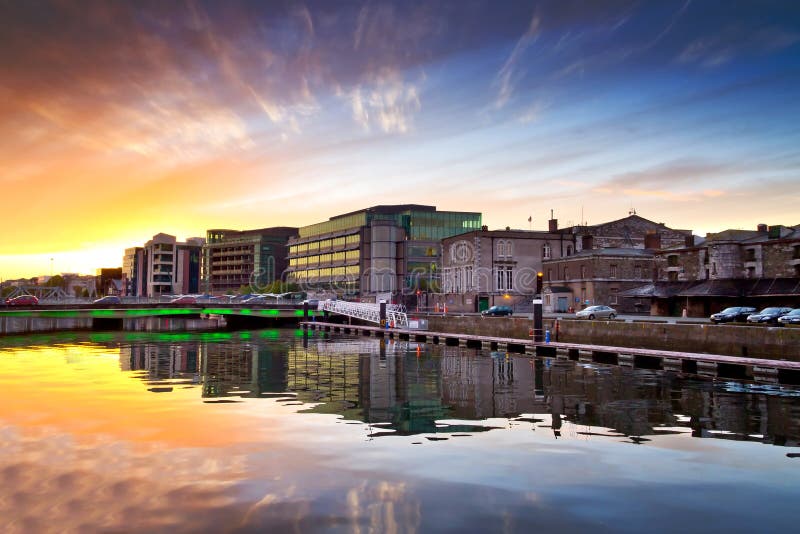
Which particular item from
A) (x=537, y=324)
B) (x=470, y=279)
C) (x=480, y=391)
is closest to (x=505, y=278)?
(x=470, y=279)

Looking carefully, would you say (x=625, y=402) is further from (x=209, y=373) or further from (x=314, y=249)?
(x=314, y=249)

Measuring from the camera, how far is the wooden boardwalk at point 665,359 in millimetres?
31234

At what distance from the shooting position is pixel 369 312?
284 feet

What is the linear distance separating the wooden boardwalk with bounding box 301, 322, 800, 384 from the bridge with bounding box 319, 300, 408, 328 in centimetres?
1978

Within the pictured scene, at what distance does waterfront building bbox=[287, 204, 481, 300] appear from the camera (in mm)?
154250

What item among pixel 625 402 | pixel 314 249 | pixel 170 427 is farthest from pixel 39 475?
pixel 314 249

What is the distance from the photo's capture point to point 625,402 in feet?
85.0

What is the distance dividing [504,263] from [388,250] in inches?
2252

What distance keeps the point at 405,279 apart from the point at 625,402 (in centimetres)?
12897

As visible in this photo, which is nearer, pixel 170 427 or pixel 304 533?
pixel 304 533

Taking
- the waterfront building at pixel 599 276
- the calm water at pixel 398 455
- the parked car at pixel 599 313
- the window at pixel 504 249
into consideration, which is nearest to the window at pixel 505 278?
the window at pixel 504 249

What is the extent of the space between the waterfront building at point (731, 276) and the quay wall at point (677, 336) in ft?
72.8

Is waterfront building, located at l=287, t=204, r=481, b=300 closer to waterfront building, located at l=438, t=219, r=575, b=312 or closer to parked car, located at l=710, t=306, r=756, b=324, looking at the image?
waterfront building, located at l=438, t=219, r=575, b=312

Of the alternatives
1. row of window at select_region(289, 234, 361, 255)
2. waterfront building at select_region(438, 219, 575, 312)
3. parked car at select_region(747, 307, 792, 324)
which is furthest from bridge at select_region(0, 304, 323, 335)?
parked car at select_region(747, 307, 792, 324)
